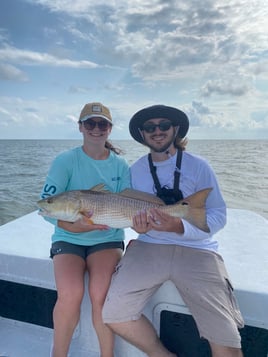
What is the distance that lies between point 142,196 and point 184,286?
2.46 feet

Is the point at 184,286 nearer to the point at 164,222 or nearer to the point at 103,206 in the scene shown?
the point at 164,222

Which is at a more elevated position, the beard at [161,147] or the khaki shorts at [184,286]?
the beard at [161,147]

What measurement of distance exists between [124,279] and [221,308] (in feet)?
2.28

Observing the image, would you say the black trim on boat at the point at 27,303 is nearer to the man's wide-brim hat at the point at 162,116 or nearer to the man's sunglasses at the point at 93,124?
the man's sunglasses at the point at 93,124

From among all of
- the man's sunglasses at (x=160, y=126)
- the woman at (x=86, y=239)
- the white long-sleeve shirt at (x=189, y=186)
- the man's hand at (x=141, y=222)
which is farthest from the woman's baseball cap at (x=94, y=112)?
the man's hand at (x=141, y=222)

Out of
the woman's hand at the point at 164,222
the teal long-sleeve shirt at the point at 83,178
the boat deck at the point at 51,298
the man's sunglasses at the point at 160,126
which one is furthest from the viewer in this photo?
the man's sunglasses at the point at 160,126

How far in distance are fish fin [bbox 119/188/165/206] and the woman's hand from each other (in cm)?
9

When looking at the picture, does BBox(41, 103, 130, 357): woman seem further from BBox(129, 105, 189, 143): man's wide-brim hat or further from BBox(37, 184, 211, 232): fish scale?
BBox(129, 105, 189, 143): man's wide-brim hat

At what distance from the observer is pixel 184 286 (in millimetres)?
2180

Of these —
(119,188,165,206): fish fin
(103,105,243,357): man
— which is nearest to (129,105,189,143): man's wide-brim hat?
(103,105,243,357): man

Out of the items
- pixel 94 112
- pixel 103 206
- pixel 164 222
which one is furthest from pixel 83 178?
pixel 164 222

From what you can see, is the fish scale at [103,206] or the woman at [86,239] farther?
the fish scale at [103,206]

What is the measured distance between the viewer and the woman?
90.6 inches

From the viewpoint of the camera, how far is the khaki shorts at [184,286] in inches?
77.8
